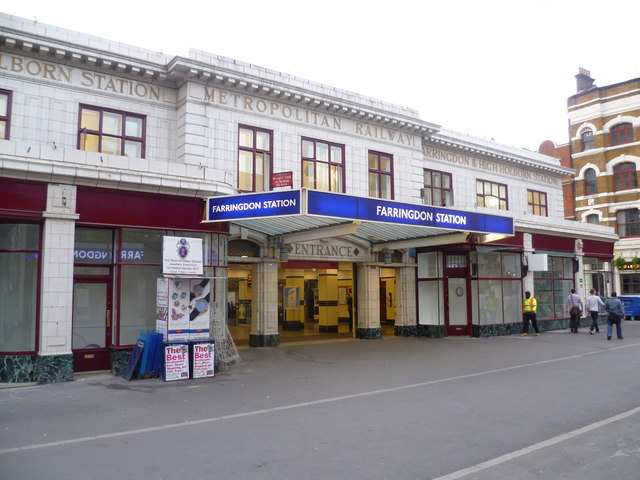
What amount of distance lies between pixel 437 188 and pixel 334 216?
1206 centimetres

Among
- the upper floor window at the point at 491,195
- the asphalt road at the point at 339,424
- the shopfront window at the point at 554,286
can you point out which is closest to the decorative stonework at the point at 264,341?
the asphalt road at the point at 339,424

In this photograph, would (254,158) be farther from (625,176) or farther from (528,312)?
(625,176)

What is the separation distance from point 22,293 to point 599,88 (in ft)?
138

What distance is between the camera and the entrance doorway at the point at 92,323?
1241cm

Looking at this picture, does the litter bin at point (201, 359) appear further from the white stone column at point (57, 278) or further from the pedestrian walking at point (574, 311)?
the pedestrian walking at point (574, 311)

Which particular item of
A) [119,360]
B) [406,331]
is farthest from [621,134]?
[119,360]

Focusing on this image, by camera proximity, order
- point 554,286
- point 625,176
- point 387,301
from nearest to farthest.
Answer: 1. point 554,286
2. point 387,301
3. point 625,176

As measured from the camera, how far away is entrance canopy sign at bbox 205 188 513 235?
39.7 feet

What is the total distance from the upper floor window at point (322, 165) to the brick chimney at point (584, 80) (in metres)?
32.2

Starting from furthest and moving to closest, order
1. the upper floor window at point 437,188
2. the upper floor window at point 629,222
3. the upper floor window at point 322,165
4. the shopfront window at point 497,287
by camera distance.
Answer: the upper floor window at point 629,222
the upper floor window at point 437,188
the shopfront window at point 497,287
the upper floor window at point 322,165

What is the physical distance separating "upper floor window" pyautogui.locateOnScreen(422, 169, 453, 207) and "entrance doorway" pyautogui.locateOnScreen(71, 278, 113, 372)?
14.3 metres

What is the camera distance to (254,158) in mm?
17203

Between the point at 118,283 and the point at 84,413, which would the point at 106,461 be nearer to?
the point at 84,413

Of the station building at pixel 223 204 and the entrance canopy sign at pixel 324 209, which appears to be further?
the entrance canopy sign at pixel 324 209
